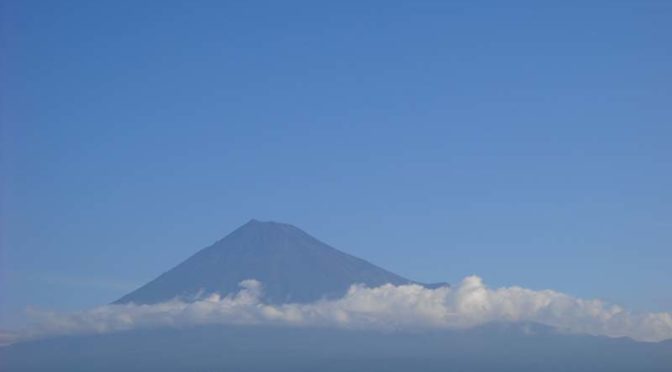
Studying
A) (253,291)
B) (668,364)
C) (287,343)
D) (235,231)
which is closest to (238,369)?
(287,343)

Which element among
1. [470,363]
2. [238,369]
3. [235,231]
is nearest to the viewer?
[238,369]

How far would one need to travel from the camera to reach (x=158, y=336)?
562ft

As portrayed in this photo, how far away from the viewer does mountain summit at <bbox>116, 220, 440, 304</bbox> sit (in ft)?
597

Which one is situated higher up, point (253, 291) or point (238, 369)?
point (253, 291)

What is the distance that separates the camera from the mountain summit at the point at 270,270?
182000 millimetres

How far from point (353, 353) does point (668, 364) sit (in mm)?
47094

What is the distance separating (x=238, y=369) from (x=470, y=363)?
113 ft

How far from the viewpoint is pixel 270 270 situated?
184 meters

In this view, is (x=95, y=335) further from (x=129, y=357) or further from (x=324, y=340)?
(x=324, y=340)

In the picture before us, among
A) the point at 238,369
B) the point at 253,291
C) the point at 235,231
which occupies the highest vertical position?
the point at 235,231

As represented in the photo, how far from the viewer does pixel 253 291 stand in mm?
181750

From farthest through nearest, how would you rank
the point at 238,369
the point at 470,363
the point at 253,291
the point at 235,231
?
the point at 235,231 → the point at 253,291 → the point at 470,363 → the point at 238,369

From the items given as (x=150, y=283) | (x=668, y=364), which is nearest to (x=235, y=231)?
(x=150, y=283)

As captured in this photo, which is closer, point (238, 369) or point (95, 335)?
point (238, 369)
